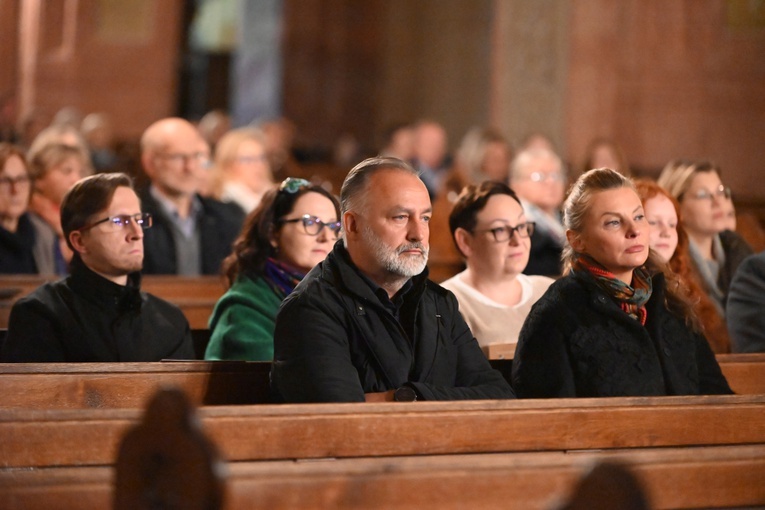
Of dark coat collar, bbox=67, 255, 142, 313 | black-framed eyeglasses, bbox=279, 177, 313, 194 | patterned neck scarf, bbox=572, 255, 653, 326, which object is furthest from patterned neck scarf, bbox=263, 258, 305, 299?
patterned neck scarf, bbox=572, 255, 653, 326

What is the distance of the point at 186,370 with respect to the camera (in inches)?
130

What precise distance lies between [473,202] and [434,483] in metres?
2.30

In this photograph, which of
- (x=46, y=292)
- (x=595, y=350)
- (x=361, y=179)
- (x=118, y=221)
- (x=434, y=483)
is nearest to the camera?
(x=434, y=483)

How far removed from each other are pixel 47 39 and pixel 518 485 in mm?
10391

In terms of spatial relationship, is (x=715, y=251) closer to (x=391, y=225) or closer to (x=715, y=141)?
(x=391, y=225)

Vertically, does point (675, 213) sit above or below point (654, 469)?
above

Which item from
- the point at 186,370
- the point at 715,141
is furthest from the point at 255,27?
the point at 186,370

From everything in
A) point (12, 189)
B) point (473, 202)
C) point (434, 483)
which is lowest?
point (434, 483)

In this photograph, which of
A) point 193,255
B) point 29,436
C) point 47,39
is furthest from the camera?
point 47,39

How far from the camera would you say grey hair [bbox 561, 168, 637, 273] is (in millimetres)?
3537

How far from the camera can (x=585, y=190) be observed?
3.57m

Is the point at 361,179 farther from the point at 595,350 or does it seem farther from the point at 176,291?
the point at 176,291

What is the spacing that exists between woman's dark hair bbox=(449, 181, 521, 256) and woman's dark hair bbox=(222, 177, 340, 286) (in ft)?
1.86

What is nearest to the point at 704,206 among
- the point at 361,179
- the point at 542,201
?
the point at 542,201
